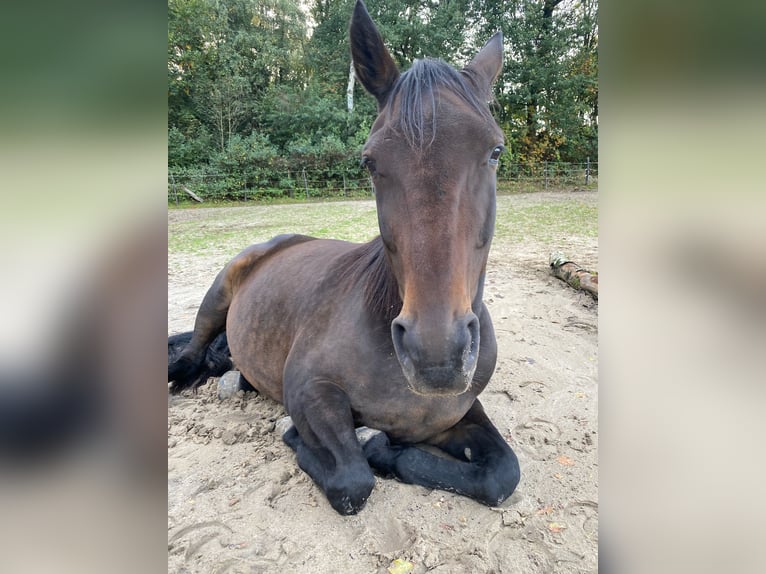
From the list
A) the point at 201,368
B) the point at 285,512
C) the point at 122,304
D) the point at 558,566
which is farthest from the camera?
the point at 201,368

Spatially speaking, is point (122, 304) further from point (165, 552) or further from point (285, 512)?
point (285, 512)

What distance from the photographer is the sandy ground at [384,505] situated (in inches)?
71.2

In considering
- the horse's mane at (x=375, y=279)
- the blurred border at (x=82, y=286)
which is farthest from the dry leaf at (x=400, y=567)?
the blurred border at (x=82, y=286)

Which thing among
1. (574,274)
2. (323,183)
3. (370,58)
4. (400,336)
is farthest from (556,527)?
(323,183)

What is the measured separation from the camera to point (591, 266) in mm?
6344

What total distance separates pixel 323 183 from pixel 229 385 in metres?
19.9

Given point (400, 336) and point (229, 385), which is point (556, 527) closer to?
point (400, 336)

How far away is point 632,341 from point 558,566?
163cm

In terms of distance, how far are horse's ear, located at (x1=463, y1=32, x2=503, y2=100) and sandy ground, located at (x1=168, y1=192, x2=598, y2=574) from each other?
81.9 inches

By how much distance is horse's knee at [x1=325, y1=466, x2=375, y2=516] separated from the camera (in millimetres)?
1976

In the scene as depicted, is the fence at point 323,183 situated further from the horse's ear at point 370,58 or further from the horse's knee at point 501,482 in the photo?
the horse's knee at point 501,482

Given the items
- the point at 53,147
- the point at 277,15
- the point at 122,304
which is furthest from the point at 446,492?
the point at 277,15

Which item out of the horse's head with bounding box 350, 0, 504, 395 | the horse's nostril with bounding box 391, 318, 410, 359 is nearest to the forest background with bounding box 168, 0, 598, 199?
the horse's head with bounding box 350, 0, 504, 395

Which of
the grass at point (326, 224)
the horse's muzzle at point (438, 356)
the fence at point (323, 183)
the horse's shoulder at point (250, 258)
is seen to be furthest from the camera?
the fence at point (323, 183)
